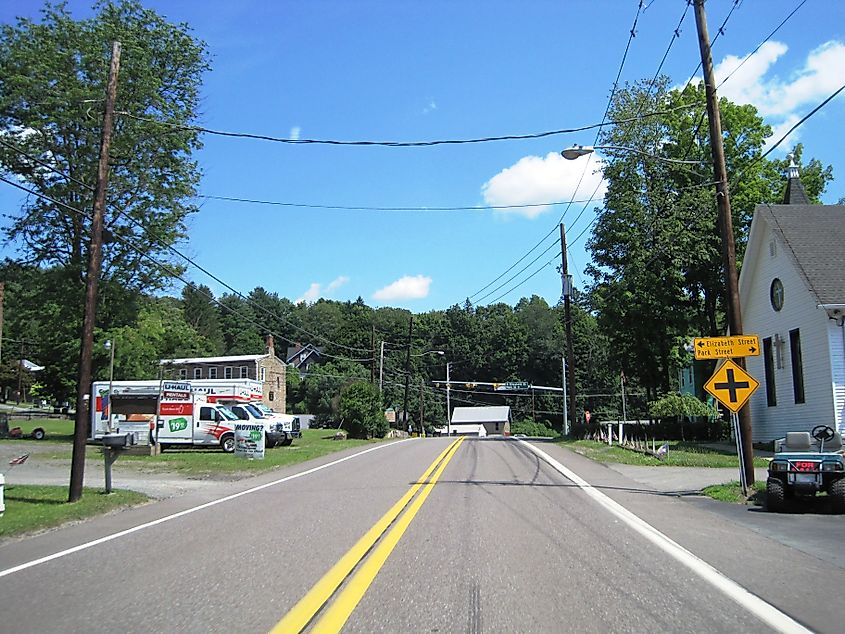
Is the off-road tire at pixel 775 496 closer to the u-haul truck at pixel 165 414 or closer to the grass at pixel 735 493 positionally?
the grass at pixel 735 493

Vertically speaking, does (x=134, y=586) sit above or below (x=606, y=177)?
below

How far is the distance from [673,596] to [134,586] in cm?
512

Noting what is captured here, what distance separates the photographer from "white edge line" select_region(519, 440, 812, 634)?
5.87m

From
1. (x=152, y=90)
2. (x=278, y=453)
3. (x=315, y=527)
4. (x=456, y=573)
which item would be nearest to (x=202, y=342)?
(x=152, y=90)

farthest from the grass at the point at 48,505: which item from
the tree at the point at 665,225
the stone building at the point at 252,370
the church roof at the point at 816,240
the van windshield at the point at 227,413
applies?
the stone building at the point at 252,370

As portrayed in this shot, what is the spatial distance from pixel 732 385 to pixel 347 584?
10883mm

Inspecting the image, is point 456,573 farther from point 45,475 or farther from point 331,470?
point 45,475

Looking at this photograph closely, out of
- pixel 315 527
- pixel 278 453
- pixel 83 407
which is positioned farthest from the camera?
pixel 278 453

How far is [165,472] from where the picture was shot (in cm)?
2202

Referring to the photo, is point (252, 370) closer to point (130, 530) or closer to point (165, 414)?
point (165, 414)

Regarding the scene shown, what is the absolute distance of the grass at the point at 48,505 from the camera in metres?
11.4

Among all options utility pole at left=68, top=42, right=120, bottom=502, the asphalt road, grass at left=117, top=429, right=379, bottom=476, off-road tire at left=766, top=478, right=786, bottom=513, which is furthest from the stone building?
off-road tire at left=766, top=478, right=786, bottom=513

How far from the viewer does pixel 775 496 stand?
1258 cm

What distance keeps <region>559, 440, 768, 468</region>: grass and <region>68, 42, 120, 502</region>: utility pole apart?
1572cm
